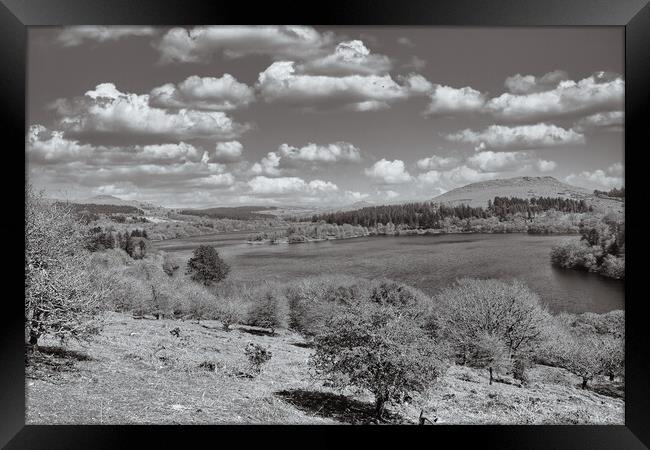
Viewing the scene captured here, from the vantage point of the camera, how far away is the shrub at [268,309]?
344 inches

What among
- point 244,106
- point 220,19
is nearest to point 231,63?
point 244,106

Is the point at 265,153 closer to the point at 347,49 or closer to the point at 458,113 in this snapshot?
the point at 347,49

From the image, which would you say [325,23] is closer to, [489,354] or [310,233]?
[310,233]

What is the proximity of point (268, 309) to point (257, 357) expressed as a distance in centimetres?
151

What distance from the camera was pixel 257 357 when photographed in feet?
24.8

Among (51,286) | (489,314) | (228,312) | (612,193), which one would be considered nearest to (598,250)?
(612,193)

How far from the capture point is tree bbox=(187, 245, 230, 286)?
8445 millimetres

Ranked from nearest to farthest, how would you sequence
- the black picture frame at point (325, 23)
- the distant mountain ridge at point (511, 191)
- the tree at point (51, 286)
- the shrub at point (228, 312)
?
the black picture frame at point (325, 23)
the tree at point (51, 286)
the distant mountain ridge at point (511, 191)
the shrub at point (228, 312)

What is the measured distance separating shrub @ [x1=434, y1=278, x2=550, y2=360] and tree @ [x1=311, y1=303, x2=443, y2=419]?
76.1 inches

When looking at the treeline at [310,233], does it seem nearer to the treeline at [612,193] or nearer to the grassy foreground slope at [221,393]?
the grassy foreground slope at [221,393]

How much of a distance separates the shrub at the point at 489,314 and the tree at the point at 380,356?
1932mm

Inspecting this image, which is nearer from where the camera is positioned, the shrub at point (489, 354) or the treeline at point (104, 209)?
the treeline at point (104, 209)

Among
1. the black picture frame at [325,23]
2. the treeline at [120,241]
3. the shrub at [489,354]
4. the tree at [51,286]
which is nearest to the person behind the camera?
the black picture frame at [325,23]

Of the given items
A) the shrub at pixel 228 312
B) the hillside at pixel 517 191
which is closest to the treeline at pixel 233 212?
the shrub at pixel 228 312
